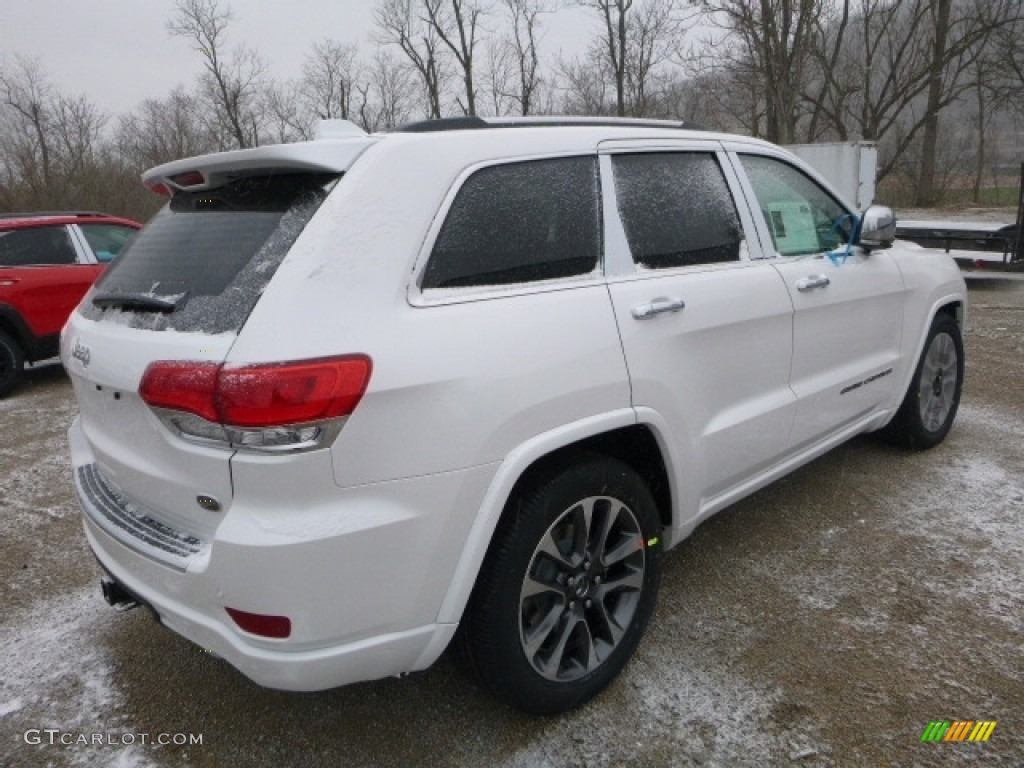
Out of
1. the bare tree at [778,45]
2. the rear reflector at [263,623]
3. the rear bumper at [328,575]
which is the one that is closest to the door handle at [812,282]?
the rear bumper at [328,575]

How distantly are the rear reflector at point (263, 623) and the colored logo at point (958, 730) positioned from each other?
6.19ft

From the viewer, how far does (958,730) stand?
2168 millimetres

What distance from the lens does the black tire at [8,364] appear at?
6930 mm

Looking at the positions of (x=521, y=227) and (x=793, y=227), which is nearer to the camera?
(x=521, y=227)

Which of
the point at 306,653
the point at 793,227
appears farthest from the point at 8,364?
the point at 793,227

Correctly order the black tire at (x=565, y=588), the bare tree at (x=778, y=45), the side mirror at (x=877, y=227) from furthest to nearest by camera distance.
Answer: the bare tree at (x=778, y=45), the side mirror at (x=877, y=227), the black tire at (x=565, y=588)

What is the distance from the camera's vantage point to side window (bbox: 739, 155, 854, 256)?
3096mm

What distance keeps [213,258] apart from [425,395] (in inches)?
29.5

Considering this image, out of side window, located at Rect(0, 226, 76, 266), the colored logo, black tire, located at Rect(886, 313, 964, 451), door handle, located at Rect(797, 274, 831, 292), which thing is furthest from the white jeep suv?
side window, located at Rect(0, 226, 76, 266)

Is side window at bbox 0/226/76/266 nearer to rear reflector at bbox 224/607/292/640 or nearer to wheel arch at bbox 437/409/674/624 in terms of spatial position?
rear reflector at bbox 224/607/292/640

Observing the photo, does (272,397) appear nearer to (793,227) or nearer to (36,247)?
(793,227)

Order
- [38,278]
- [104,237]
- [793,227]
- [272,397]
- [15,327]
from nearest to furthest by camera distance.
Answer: [272,397] → [793,227] → [15,327] → [38,278] → [104,237]

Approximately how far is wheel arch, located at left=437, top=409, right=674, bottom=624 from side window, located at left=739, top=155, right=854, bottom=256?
1.23 meters

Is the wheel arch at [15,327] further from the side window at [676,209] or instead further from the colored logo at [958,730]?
the colored logo at [958,730]
